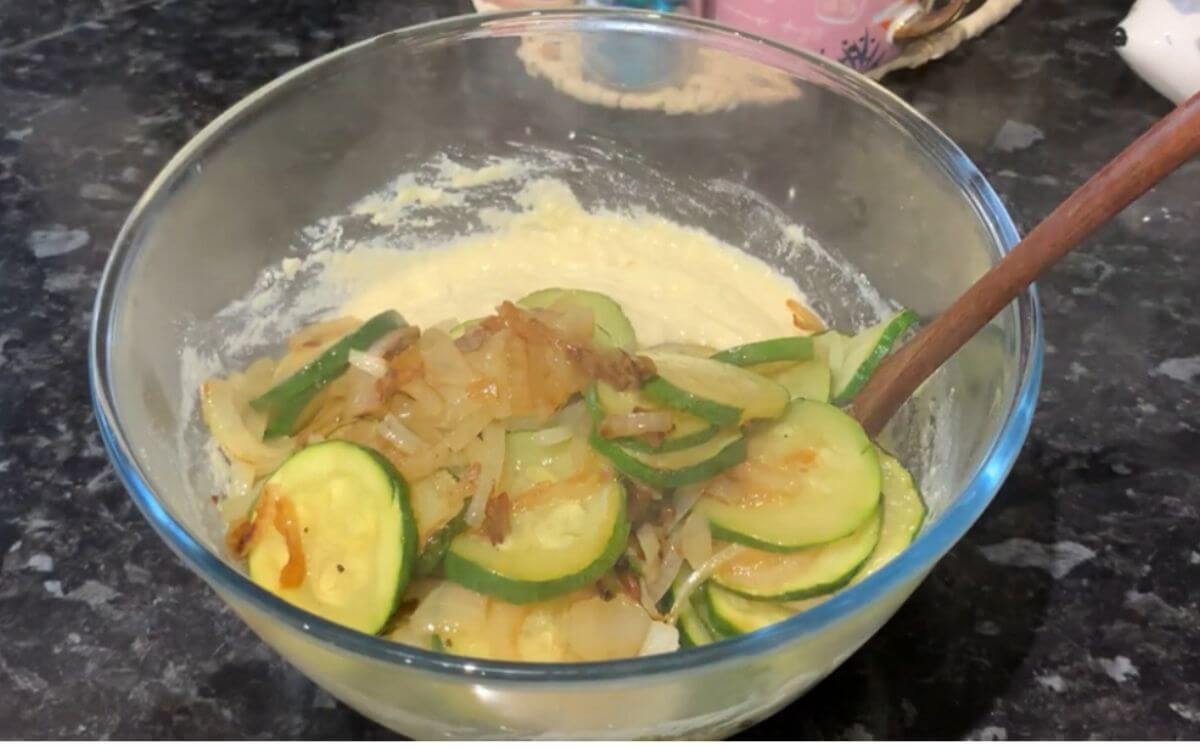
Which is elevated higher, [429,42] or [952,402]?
[429,42]

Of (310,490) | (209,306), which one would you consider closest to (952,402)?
(310,490)

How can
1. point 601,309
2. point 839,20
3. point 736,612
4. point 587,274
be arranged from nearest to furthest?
point 736,612
point 601,309
point 587,274
point 839,20

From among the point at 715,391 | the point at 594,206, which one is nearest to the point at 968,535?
the point at 715,391

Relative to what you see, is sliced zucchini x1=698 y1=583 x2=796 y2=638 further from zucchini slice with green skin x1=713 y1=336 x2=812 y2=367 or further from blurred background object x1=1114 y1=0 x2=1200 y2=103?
blurred background object x1=1114 y1=0 x2=1200 y2=103

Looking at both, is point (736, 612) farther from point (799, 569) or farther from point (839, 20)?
point (839, 20)

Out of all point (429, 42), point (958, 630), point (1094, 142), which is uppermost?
point (429, 42)

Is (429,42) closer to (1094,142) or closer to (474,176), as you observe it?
(474,176)
